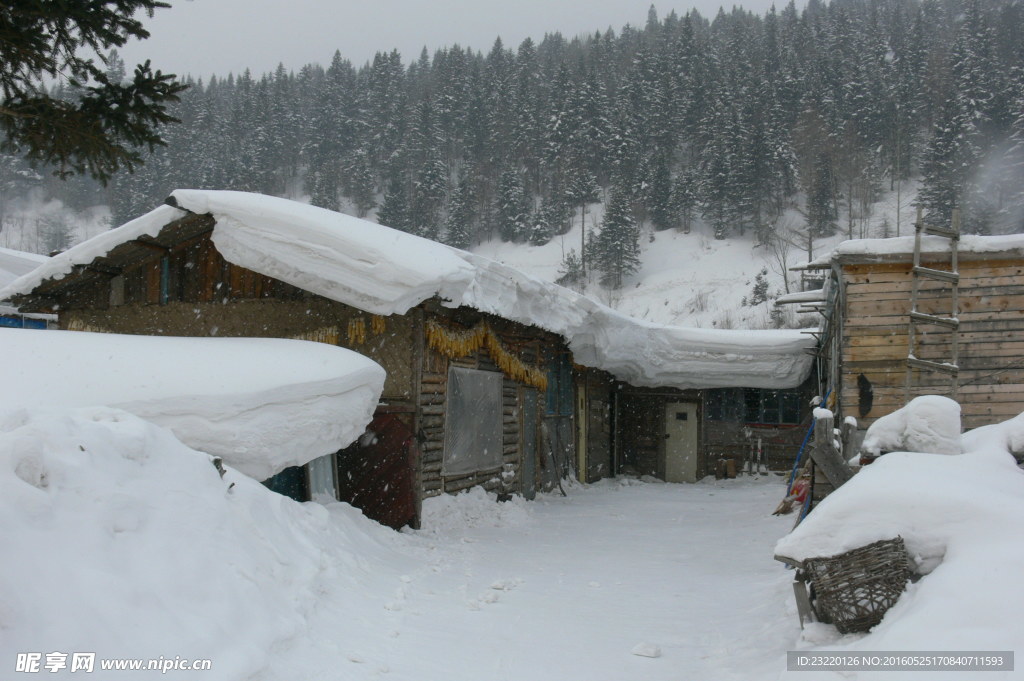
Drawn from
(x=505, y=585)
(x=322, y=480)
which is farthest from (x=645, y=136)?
(x=505, y=585)

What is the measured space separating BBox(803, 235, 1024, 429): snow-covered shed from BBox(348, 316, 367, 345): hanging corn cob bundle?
23.3 ft

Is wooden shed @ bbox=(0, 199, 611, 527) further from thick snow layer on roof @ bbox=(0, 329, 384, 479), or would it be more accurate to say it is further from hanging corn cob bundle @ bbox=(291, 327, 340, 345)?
thick snow layer on roof @ bbox=(0, 329, 384, 479)

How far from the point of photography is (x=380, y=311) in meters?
8.79

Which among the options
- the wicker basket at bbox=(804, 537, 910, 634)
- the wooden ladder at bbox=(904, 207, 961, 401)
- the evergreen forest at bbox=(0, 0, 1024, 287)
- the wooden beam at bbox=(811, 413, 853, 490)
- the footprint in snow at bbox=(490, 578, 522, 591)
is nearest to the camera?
the wicker basket at bbox=(804, 537, 910, 634)

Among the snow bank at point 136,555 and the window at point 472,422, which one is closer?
the snow bank at point 136,555

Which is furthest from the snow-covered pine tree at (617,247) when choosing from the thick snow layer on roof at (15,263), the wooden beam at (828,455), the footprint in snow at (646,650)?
the footprint in snow at (646,650)

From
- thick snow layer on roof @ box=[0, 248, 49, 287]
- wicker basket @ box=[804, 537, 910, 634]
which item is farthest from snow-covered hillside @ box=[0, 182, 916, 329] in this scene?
wicker basket @ box=[804, 537, 910, 634]

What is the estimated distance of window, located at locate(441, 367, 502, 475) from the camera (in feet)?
34.9

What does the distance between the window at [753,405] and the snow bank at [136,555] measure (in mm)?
15104

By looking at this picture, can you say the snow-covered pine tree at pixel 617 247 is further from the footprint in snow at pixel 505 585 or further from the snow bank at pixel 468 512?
the footprint in snow at pixel 505 585

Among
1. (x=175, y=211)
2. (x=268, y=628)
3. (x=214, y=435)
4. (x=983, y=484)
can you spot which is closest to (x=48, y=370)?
(x=214, y=435)

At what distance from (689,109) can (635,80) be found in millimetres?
6983

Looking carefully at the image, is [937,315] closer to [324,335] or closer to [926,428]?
[926,428]

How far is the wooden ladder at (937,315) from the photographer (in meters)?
10.6
